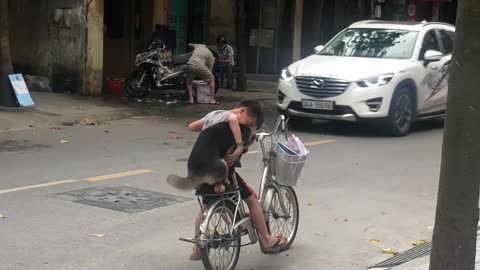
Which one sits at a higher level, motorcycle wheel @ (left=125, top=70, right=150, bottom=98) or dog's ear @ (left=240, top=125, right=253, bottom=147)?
dog's ear @ (left=240, top=125, right=253, bottom=147)

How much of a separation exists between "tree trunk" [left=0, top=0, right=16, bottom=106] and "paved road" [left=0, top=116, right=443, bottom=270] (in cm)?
200

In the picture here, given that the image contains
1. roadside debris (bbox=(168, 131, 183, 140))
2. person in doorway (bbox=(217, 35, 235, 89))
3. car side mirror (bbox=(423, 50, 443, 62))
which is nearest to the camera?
roadside debris (bbox=(168, 131, 183, 140))

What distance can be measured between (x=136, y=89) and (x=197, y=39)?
214 inches

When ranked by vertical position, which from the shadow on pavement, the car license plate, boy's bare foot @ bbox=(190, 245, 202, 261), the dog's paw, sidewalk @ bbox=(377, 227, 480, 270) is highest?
the dog's paw

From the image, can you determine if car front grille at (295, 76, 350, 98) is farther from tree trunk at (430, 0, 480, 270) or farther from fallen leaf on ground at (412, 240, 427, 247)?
tree trunk at (430, 0, 480, 270)

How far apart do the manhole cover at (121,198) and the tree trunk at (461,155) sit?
3.82m

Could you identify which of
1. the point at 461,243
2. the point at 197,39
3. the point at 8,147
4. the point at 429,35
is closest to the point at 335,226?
the point at 461,243

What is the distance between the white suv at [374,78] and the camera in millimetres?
12484

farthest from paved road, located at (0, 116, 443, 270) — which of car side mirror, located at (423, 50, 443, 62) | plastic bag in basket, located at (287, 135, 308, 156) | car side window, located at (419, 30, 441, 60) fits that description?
car side window, located at (419, 30, 441, 60)

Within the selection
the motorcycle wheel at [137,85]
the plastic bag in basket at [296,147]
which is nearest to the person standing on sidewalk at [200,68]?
the motorcycle wheel at [137,85]

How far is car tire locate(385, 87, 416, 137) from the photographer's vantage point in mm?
12797

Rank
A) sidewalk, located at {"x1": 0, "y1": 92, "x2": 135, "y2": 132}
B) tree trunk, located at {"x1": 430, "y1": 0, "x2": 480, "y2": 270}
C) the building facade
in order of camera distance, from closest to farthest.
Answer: tree trunk, located at {"x1": 430, "y1": 0, "x2": 480, "y2": 270}
sidewalk, located at {"x1": 0, "y1": 92, "x2": 135, "y2": 132}
the building facade

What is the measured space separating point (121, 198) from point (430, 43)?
8.40 meters

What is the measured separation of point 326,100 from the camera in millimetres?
12539
